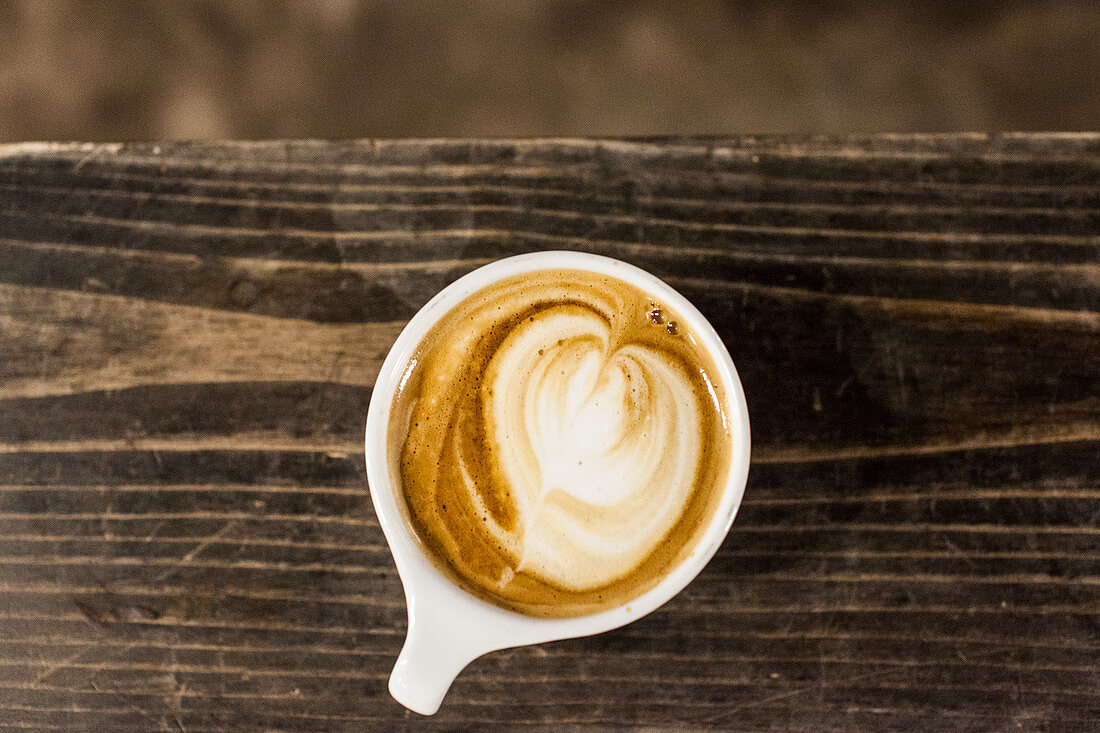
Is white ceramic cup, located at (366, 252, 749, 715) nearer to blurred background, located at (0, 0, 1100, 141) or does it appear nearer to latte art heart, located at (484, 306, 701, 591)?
latte art heart, located at (484, 306, 701, 591)

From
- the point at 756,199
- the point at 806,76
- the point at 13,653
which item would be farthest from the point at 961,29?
the point at 13,653

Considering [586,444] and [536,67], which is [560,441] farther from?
[536,67]

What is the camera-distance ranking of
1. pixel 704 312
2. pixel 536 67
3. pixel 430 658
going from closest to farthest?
1. pixel 430 658
2. pixel 704 312
3. pixel 536 67

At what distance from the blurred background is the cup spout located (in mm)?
896

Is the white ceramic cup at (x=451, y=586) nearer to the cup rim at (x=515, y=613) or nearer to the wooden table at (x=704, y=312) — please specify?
the cup rim at (x=515, y=613)

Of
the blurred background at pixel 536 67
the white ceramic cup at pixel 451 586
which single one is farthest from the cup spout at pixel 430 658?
the blurred background at pixel 536 67

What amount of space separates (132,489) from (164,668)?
7.6 inches

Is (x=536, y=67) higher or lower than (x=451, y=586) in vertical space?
higher

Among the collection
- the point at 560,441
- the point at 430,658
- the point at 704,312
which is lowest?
the point at 430,658

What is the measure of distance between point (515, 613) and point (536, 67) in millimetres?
966

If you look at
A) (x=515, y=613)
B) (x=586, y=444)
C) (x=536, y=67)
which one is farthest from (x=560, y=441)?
(x=536, y=67)

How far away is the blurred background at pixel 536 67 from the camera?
1.27 metres

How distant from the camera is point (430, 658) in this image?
0.65 m

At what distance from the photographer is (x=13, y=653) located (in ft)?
2.64
